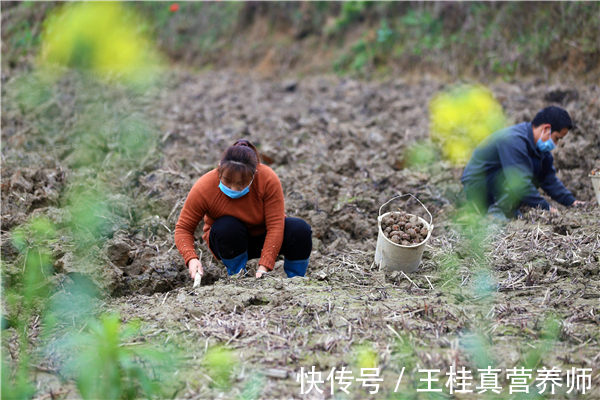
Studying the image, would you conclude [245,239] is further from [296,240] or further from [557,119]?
[557,119]

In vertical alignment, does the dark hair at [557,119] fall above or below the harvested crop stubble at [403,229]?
above

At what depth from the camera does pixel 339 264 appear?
363 cm

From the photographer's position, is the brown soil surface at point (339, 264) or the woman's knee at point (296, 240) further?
the woman's knee at point (296, 240)

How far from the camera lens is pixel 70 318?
2.95 meters

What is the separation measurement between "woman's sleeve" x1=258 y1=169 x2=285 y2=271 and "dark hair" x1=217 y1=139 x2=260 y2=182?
232 millimetres

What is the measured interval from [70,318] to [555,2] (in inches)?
304

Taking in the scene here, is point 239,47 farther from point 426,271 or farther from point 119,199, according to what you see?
point 426,271

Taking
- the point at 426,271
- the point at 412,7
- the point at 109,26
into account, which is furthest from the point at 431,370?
the point at 412,7

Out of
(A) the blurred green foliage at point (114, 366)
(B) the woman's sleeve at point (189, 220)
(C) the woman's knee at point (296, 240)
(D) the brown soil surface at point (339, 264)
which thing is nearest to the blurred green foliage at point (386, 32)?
(D) the brown soil surface at point (339, 264)

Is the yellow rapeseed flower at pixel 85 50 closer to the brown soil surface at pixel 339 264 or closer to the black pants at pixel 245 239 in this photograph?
the brown soil surface at pixel 339 264

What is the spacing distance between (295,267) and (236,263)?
39 centimetres

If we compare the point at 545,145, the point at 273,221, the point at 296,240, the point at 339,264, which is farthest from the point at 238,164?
the point at 545,145

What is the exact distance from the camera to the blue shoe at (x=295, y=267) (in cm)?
354

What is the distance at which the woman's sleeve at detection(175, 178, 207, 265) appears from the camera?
3357 mm
